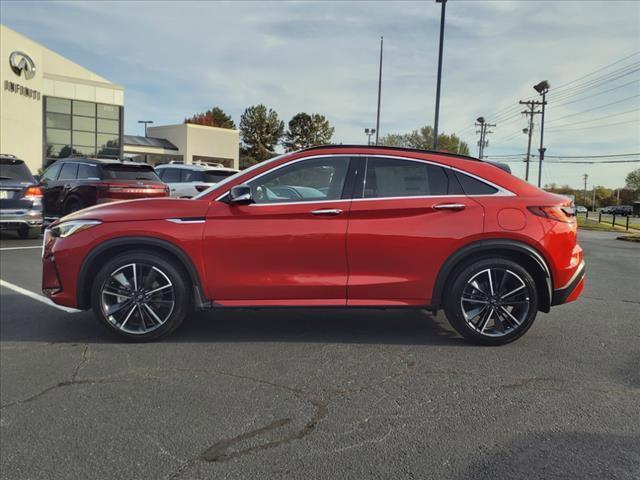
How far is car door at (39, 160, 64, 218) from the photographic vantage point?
12.8 m

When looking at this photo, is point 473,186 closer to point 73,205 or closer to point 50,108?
point 73,205

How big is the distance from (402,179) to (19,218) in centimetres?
942

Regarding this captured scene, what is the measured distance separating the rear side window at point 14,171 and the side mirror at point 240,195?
855cm

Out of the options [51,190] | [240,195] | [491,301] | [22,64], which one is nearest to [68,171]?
[51,190]

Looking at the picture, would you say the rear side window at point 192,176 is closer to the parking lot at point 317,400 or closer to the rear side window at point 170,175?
the rear side window at point 170,175

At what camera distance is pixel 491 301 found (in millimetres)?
4453

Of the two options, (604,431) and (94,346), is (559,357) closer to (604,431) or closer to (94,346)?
(604,431)

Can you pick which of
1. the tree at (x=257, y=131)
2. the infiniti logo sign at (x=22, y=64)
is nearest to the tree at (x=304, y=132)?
the tree at (x=257, y=131)

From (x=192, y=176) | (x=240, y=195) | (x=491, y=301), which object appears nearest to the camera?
(x=240, y=195)

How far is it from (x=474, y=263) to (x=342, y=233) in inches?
45.0

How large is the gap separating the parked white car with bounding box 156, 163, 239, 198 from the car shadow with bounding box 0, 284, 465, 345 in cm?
903

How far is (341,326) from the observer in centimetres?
516

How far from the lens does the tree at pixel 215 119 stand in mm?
84938

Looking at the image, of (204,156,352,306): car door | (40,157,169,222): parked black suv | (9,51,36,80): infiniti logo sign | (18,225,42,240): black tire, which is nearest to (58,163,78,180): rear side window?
(40,157,169,222): parked black suv
